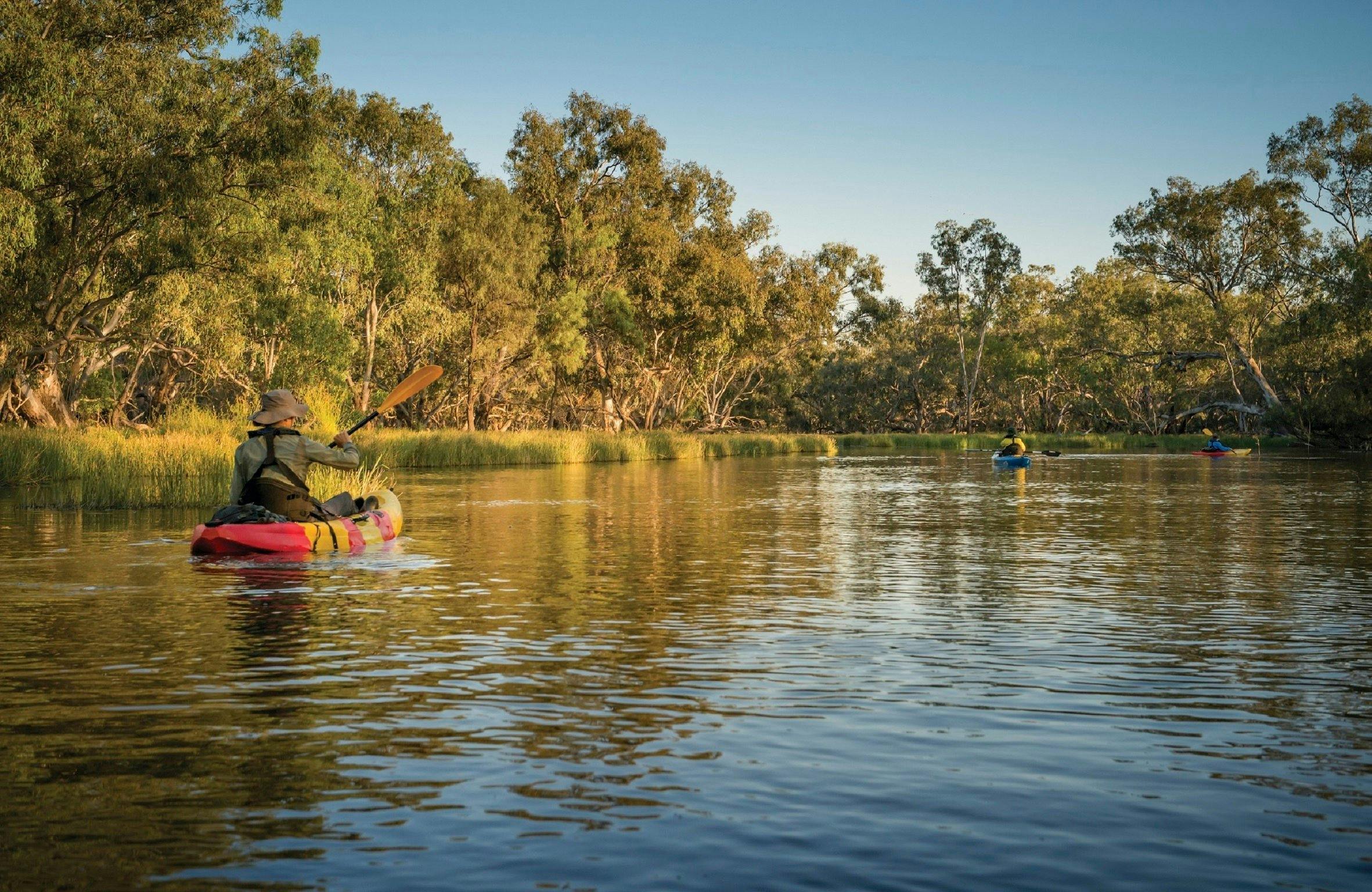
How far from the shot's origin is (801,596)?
43.1 feet

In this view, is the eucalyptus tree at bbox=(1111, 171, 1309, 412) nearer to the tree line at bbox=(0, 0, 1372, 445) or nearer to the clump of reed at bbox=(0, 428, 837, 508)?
the tree line at bbox=(0, 0, 1372, 445)

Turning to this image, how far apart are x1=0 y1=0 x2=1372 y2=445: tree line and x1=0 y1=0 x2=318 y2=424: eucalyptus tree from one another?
78mm

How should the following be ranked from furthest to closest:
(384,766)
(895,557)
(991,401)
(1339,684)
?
(991,401) → (895,557) → (1339,684) → (384,766)

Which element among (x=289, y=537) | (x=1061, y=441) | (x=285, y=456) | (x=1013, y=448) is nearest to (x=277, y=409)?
(x=285, y=456)

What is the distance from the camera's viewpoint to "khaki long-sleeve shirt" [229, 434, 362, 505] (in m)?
15.6

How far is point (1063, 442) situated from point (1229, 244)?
14.9 m

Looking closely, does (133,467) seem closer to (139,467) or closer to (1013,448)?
(139,467)

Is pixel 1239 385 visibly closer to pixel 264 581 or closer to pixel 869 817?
pixel 264 581

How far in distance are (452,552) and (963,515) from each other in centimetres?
1088

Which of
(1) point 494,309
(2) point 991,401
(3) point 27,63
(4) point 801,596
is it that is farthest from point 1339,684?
(2) point 991,401

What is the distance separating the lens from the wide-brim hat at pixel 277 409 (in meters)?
15.4

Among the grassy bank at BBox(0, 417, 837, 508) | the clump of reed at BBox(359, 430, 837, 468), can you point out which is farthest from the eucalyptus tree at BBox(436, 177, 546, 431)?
the grassy bank at BBox(0, 417, 837, 508)

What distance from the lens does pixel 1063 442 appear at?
80.1m

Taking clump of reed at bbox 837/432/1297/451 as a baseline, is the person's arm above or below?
above
